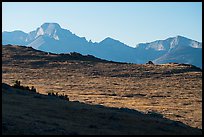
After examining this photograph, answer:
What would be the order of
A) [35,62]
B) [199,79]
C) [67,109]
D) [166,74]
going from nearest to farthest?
[67,109], [199,79], [166,74], [35,62]

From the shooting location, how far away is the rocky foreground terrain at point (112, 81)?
39.9 metres

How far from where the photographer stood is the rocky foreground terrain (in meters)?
39.9

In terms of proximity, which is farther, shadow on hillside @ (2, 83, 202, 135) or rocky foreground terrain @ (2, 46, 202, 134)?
rocky foreground terrain @ (2, 46, 202, 134)

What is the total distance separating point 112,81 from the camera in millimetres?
65812

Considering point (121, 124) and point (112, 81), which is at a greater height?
point (112, 81)

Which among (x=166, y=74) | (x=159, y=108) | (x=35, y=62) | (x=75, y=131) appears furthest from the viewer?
(x=35, y=62)

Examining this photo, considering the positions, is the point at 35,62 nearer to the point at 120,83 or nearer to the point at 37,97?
the point at 120,83

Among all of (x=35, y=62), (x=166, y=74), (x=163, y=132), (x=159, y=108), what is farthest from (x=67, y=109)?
(x=35, y=62)

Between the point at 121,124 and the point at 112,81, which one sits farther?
the point at 112,81

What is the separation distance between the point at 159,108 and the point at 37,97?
11345 millimetres

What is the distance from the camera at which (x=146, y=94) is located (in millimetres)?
50344

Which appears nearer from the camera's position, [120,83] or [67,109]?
[67,109]

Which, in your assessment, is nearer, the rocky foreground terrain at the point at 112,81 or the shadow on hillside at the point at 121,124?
the shadow on hillside at the point at 121,124

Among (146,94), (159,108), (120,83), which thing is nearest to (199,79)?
(120,83)
